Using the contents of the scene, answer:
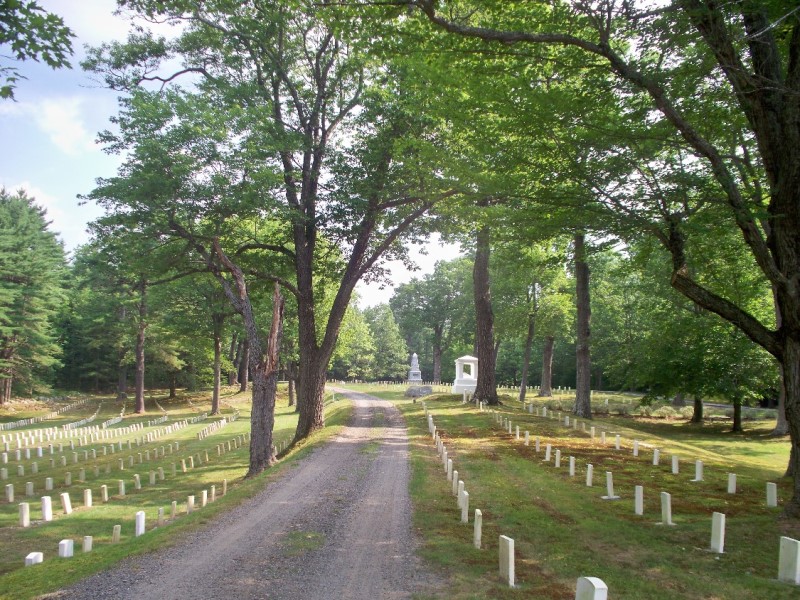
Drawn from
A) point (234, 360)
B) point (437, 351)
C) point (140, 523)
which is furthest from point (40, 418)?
point (437, 351)

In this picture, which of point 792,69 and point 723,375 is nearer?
point 792,69

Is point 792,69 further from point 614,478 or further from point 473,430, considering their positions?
point 473,430

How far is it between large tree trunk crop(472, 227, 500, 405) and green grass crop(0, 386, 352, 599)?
A: 712 centimetres

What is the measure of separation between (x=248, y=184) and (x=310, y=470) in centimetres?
893

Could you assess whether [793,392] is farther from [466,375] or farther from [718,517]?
[466,375]

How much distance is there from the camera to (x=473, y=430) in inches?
774

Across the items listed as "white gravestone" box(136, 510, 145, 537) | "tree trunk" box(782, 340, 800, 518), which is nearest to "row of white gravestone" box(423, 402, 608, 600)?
"tree trunk" box(782, 340, 800, 518)

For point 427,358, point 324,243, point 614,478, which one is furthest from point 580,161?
point 427,358

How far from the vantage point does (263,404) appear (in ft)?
55.1

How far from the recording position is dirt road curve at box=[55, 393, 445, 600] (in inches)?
245

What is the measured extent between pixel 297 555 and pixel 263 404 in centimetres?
976

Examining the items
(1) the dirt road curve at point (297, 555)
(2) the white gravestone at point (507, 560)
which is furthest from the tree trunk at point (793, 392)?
(1) the dirt road curve at point (297, 555)

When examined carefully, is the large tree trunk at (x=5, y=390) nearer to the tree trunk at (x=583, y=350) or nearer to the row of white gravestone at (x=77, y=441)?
the row of white gravestone at (x=77, y=441)

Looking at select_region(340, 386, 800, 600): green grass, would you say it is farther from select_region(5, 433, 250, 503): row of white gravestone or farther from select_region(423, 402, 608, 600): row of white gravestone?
select_region(5, 433, 250, 503): row of white gravestone
